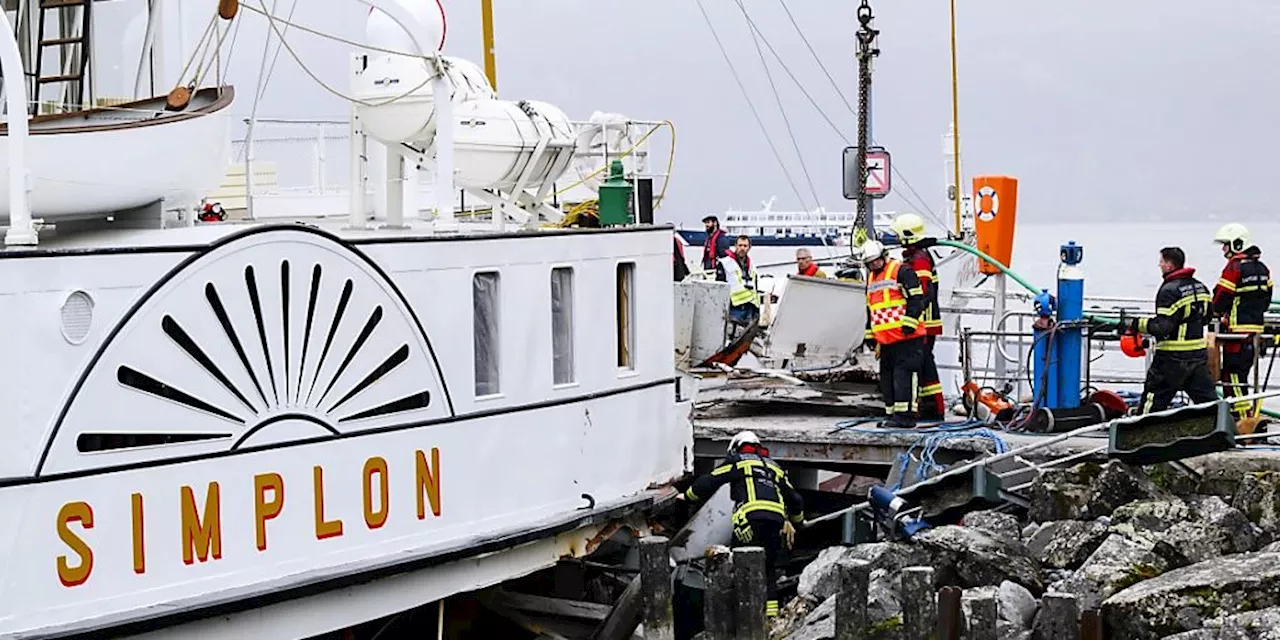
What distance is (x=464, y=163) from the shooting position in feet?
43.7

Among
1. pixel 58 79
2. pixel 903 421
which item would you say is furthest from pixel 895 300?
pixel 58 79

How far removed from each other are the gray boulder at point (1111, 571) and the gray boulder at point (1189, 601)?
0.40 meters

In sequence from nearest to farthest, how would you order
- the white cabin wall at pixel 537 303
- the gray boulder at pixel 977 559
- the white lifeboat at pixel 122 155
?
the white lifeboat at pixel 122 155 < the white cabin wall at pixel 537 303 < the gray boulder at pixel 977 559

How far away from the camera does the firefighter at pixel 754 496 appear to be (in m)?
12.2

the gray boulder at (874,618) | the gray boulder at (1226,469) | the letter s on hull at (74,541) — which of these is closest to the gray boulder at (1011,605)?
the gray boulder at (874,618)

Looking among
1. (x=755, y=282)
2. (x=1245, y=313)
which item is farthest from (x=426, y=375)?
(x=755, y=282)

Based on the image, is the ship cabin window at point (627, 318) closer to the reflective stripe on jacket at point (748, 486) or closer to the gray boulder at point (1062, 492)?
the reflective stripe on jacket at point (748, 486)

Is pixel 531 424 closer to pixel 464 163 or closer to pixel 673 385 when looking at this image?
pixel 673 385

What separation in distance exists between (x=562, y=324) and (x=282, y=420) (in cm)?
267

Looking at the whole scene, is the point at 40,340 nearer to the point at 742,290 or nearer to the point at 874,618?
the point at 874,618

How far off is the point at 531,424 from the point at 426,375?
3.39 feet

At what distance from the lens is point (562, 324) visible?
1183 cm

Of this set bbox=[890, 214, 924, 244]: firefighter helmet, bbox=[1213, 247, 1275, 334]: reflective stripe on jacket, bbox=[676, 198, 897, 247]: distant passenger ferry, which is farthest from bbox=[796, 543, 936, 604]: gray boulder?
bbox=[676, 198, 897, 247]: distant passenger ferry

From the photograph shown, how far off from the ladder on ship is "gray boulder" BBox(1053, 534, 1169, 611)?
20.8ft
